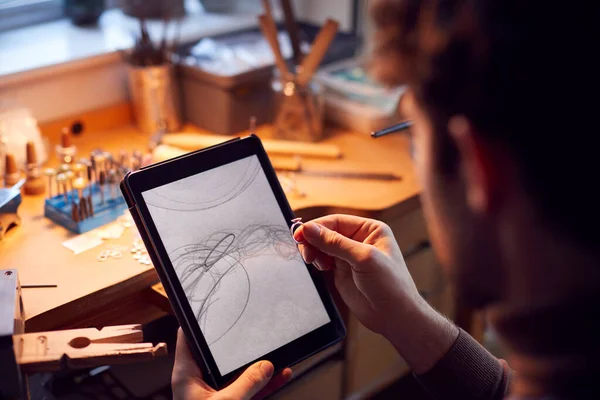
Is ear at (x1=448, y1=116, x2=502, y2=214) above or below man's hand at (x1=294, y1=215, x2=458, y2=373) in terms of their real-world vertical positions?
above

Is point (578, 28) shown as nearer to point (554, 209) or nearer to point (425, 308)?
point (554, 209)

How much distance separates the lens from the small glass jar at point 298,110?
1.53 m

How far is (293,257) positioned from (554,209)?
54 centimetres

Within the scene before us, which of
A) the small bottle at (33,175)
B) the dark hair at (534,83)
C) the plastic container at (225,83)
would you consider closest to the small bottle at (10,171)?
the small bottle at (33,175)

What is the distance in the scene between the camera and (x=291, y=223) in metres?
1.03

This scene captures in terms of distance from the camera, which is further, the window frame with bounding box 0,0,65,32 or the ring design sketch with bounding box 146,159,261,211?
the window frame with bounding box 0,0,65,32

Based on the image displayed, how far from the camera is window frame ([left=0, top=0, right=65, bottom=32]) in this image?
1.71m

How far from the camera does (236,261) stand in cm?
98

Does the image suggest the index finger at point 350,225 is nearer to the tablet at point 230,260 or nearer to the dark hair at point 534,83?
the tablet at point 230,260

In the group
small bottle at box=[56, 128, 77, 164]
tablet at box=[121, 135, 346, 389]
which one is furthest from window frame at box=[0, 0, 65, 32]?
tablet at box=[121, 135, 346, 389]

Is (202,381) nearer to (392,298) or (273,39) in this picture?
(392,298)

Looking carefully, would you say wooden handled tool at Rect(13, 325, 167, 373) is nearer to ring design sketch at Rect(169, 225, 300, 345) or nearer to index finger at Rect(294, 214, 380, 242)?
ring design sketch at Rect(169, 225, 300, 345)

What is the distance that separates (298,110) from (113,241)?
0.54 meters

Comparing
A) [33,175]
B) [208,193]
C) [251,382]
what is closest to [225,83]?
[33,175]
